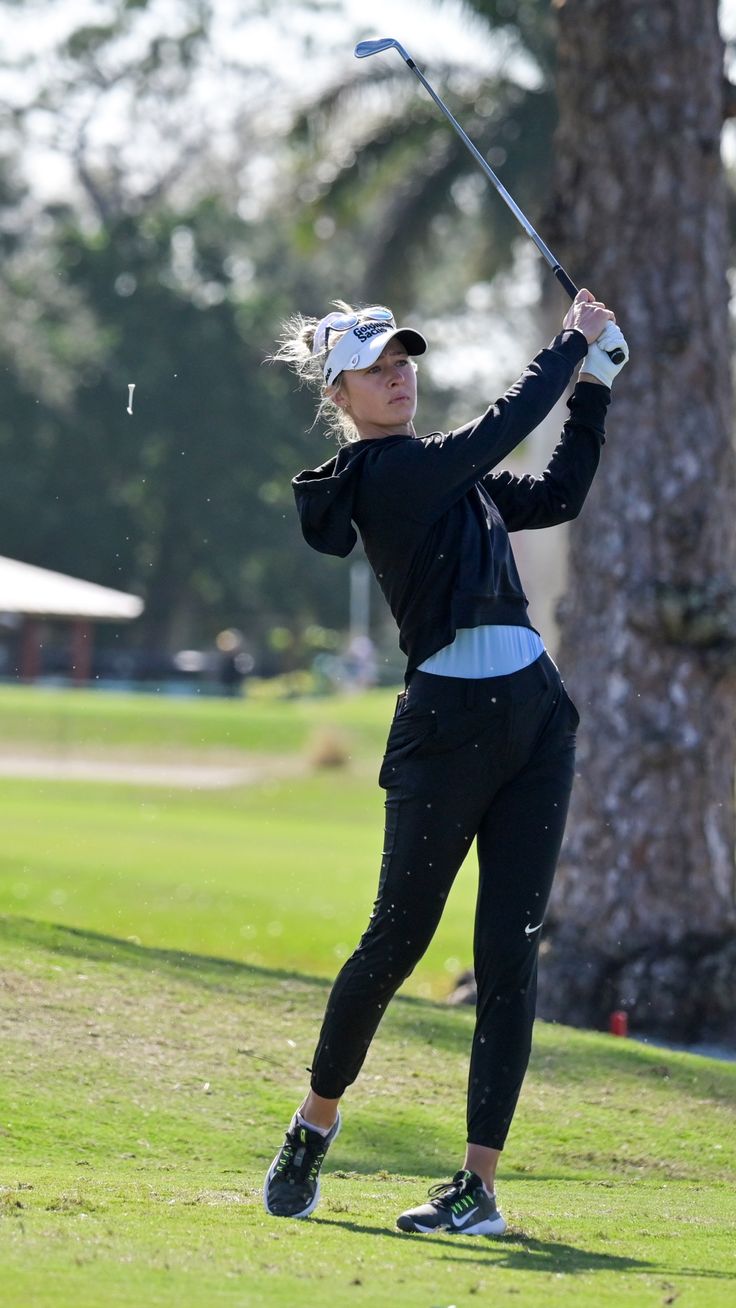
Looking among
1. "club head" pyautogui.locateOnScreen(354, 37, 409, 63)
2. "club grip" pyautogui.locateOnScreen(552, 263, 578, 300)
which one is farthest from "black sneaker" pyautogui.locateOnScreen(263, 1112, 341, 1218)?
"club head" pyautogui.locateOnScreen(354, 37, 409, 63)

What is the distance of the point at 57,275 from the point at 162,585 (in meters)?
9.42

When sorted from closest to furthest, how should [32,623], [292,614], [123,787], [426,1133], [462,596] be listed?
1. [462,596]
2. [426,1133]
3. [123,787]
4. [32,623]
5. [292,614]

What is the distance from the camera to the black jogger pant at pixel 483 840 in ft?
13.7

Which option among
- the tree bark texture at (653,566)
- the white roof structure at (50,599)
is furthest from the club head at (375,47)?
the white roof structure at (50,599)

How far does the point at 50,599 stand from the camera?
132 ft

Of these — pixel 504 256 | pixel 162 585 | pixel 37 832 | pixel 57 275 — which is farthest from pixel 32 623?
pixel 37 832

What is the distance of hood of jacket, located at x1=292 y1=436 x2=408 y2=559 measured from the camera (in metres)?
4.30

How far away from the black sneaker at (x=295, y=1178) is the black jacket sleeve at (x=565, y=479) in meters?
1.47

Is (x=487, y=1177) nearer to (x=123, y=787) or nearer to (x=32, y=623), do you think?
(x=123, y=787)

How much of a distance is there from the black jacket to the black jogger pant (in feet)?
0.50

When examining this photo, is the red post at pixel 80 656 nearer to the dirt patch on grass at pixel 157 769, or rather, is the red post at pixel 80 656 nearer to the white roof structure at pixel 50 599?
the white roof structure at pixel 50 599

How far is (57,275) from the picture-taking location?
56.3m

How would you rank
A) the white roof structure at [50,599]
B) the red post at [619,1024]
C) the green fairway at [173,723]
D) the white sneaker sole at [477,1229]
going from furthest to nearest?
1. the white roof structure at [50,599]
2. the green fairway at [173,723]
3. the red post at [619,1024]
4. the white sneaker sole at [477,1229]

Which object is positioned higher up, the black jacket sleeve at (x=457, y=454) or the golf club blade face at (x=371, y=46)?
the golf club blade face at (x=371, y=46)
